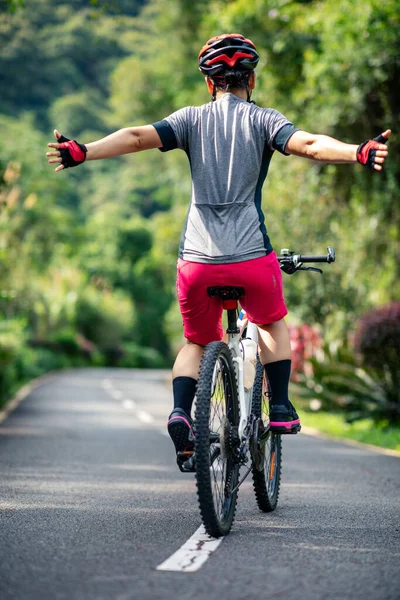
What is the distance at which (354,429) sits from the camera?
544 inches

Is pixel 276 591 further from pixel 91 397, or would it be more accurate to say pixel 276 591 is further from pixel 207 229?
pixel 91 397

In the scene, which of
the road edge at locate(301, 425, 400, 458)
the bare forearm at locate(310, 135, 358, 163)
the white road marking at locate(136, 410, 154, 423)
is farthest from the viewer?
the white road marking at locate(136, 410, 154, 423)

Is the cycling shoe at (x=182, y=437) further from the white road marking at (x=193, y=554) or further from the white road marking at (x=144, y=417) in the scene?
the white road marking at (x=144, y=417)

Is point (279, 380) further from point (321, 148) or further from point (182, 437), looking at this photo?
point (321, 148)

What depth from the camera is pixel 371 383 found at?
13133 mm

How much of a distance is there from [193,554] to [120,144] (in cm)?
208

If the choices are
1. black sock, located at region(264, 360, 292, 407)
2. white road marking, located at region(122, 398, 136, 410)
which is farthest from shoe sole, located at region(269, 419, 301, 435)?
white road marking, located at region(122, 398, 136, 410)

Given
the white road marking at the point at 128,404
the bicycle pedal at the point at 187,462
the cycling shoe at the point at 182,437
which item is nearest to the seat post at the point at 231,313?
the cycling shoe at the point at 182,437

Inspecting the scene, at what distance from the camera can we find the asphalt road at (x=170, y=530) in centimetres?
378

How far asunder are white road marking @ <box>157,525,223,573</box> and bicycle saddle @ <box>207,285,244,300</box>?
1239 millimetres

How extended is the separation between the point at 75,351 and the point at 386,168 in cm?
3803

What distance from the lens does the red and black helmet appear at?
5.25 metres

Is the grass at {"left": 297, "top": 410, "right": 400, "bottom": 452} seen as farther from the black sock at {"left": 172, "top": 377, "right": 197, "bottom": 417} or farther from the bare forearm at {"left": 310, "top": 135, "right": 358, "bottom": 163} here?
the bare forearm at {"left": 310, "top": 135, "right": 358, "bottom": 163}

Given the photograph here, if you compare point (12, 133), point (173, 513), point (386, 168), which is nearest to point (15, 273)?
point (12, 133)
